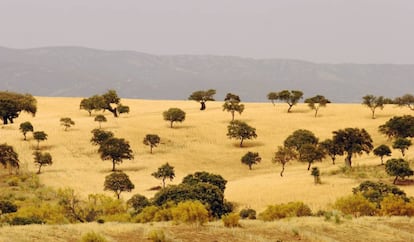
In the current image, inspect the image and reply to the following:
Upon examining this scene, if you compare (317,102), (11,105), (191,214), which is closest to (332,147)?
(191,214)

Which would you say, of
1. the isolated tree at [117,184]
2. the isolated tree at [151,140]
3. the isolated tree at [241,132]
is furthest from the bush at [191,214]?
the isolated tree at [241,132]

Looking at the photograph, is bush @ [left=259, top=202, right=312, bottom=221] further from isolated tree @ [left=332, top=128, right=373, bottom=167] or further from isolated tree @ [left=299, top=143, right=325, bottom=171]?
→ isolated tree @ [left=299, top=143, right=325, bottom=171]

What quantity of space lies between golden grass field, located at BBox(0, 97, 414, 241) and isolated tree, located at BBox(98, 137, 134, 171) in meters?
1.52

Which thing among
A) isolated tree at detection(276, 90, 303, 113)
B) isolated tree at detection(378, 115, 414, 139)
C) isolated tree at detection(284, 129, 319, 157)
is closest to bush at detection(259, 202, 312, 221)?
Result: isolated tree at detection(284, 129, 319, 157)

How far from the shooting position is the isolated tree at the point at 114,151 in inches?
2874

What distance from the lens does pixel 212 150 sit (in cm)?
8919

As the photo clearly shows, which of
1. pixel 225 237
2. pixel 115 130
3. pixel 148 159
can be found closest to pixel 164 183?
pixel 148 159

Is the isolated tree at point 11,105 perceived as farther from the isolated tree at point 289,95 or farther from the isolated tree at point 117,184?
the isolated tree at point 289,95

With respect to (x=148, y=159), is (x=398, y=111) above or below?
above

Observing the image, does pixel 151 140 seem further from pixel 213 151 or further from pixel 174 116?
pixel 174 116

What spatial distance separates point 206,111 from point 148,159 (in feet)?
161

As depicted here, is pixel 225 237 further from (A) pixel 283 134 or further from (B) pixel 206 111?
(B) pixel 206 111

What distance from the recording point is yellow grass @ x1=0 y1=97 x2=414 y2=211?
2251 inches

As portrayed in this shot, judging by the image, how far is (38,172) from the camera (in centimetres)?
6819
